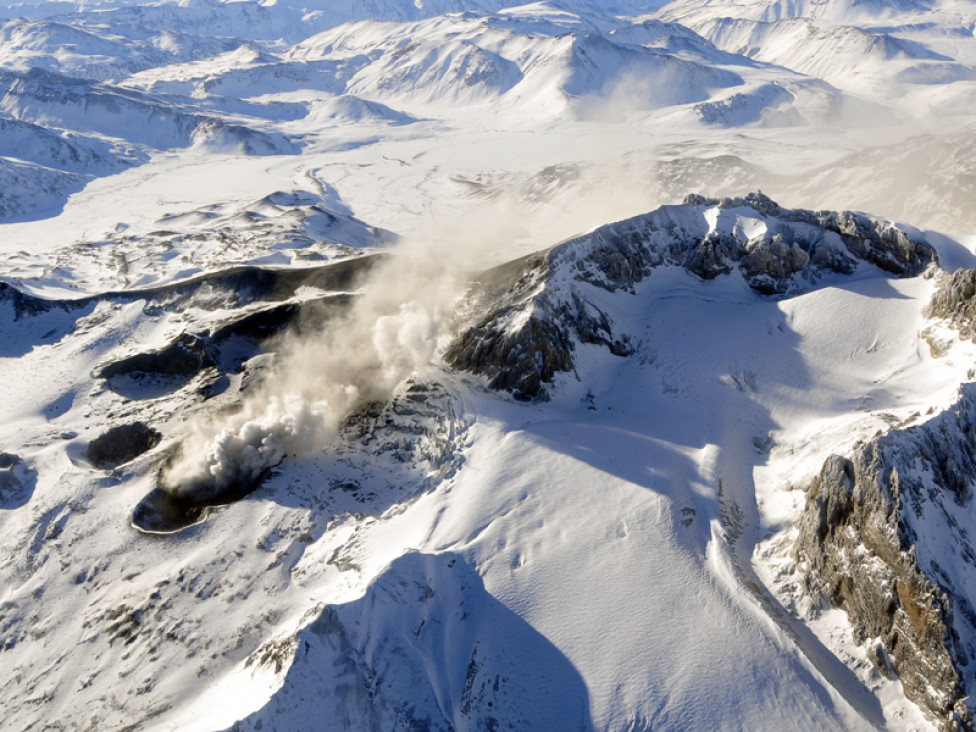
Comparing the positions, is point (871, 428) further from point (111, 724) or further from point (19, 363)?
point (19, 363)

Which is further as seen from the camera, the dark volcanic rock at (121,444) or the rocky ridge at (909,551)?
the dark volcanic rock at (121,444)

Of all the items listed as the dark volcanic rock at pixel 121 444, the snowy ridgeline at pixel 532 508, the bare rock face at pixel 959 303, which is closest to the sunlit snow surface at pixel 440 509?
the snowy ridgeline at pixel 532 508

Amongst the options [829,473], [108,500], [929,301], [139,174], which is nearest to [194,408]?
[108,500]

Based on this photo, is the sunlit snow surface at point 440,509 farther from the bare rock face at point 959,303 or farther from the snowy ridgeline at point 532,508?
the bare rock face at point 959,303

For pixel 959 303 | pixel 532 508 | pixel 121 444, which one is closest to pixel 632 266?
pixel 959 303

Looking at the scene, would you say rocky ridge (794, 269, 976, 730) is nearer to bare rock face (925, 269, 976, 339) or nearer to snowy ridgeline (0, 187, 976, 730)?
snowy ridgeline (0, 187, 976, 730)

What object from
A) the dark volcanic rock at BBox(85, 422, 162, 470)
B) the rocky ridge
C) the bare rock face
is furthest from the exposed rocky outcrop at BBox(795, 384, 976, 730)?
the dark volcanic rock at BBox(85, 422, 162, 470)
